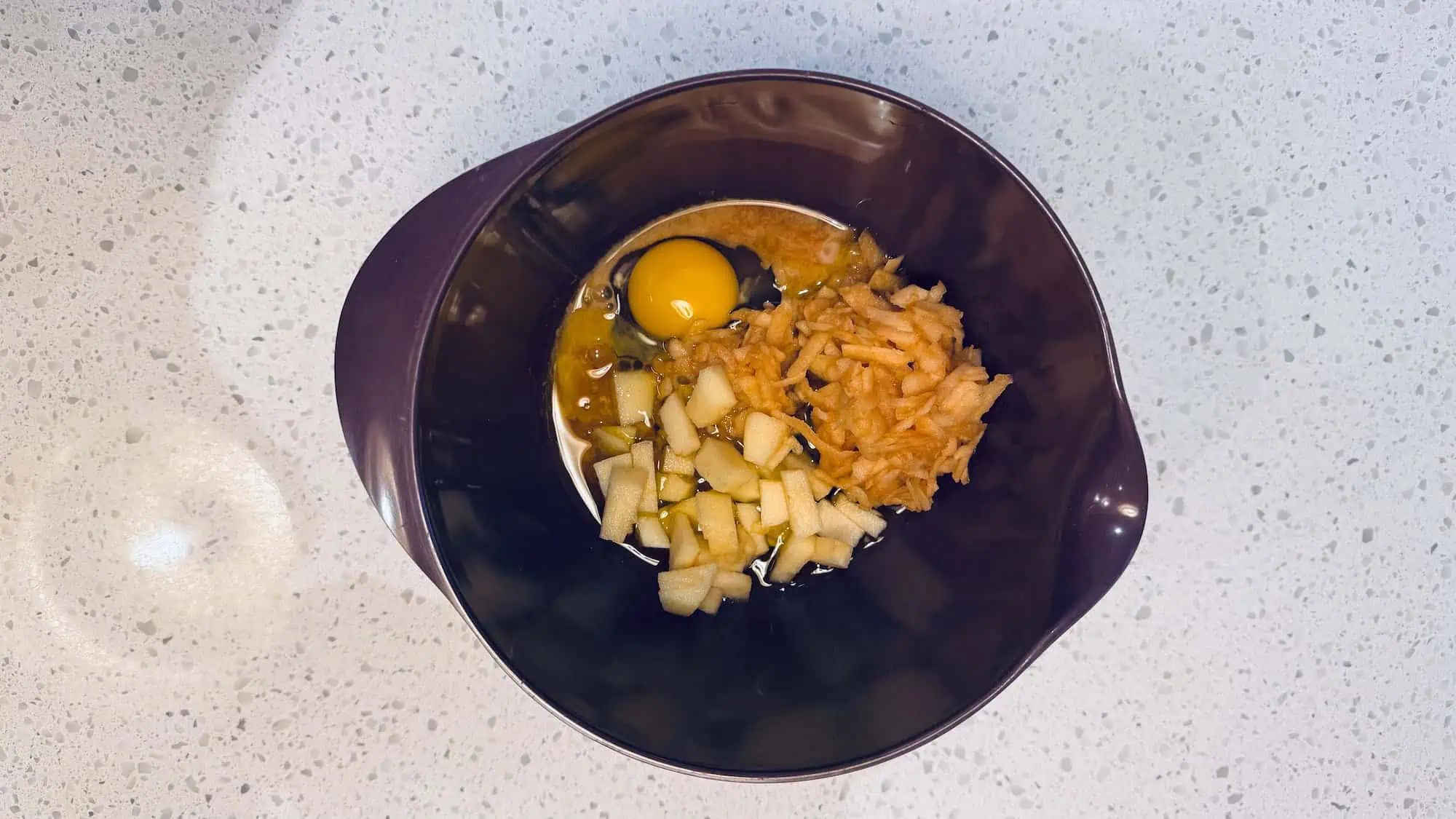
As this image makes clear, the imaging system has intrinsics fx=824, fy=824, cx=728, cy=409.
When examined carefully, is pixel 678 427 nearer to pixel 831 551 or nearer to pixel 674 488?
pixel 674 488

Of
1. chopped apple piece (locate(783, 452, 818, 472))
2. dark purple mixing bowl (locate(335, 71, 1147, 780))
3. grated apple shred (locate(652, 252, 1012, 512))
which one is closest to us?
dark purple mixing bowl (locate(335, 71, 1147, 780))

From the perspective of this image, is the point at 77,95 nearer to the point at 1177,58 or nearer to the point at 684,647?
the point at 684,647

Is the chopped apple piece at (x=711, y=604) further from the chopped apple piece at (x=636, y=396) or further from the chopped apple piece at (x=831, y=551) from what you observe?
the chopped apple piece at (x=636, y=396)

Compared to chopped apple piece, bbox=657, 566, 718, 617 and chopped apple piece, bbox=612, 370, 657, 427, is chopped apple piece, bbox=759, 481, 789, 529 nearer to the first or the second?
chopped apple piece, bbox=657, 566, 718, 617

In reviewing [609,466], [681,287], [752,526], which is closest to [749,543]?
[752,526]

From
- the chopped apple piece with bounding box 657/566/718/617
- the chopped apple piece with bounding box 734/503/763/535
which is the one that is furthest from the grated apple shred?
the chopped apple piece with bounding box 657/566/718/617
